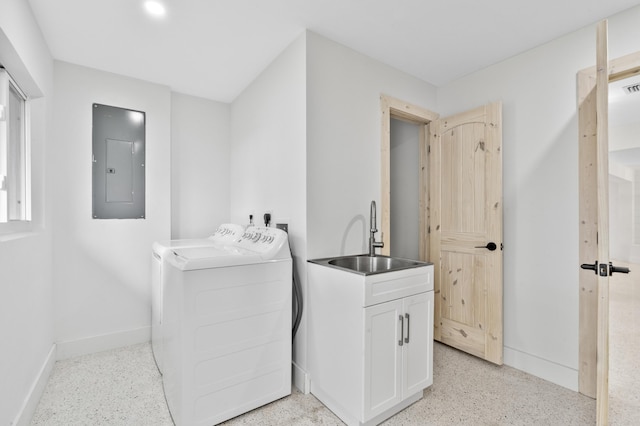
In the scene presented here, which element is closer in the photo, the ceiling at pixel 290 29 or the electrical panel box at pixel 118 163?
the ceiling at pixel 290 29

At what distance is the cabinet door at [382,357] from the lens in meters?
1.73

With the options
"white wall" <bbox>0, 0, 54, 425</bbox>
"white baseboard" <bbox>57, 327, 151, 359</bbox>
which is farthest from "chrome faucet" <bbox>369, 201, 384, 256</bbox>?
"white baseboard" <bbox>57, 327, 151, 359</bbox>

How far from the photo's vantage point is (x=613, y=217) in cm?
227

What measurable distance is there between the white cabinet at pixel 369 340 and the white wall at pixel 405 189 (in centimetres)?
134

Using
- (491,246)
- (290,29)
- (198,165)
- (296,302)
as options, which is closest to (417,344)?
(296,302)

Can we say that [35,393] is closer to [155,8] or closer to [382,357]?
[382,357]

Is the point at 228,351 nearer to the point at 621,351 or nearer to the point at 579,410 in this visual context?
the point at 579,410

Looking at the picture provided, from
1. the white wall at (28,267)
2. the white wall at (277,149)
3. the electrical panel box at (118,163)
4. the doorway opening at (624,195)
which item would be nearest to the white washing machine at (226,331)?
the white wall at (277,149)

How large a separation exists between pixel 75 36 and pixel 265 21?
4.84 feet

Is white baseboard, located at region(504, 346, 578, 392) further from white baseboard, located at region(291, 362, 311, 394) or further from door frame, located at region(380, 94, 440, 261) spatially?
white baseboard, located at region(291, 362, 311, 394)

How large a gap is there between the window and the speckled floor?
3.97ft

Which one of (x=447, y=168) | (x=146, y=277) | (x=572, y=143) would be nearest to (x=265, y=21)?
(x=447, y=168)

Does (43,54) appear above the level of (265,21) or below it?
below

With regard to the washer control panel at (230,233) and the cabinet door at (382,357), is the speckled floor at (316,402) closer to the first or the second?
the cabinet door at (382,357)
